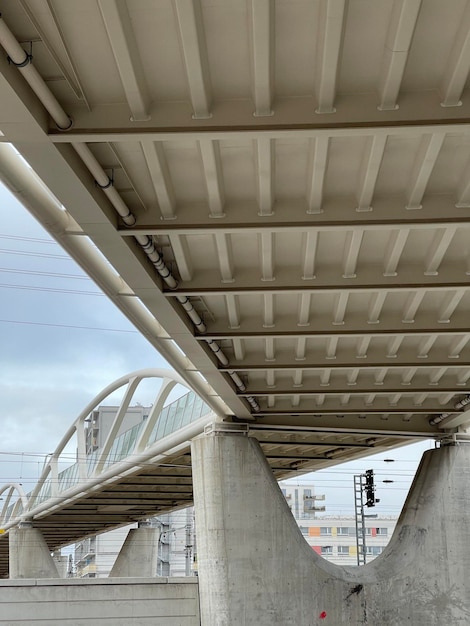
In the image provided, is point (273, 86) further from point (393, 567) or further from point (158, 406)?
point (158, 406)

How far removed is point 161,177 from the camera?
10.4 meters

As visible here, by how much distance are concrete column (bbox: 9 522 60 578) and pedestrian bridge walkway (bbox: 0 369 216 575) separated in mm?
976

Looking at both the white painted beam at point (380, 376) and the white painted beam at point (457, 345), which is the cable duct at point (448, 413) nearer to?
the white painted beam at point (380, 376)

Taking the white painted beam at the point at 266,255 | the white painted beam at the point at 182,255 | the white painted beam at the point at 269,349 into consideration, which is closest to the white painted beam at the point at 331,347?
the white painted beam at the point at 269,349

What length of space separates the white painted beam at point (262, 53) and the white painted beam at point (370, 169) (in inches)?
53.8

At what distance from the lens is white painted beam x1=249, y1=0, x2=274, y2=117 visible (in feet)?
23.6

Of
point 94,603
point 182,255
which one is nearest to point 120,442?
point 94,603

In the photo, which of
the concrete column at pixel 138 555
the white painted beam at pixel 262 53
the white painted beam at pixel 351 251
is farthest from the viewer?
the concrete column at pixel 138 555

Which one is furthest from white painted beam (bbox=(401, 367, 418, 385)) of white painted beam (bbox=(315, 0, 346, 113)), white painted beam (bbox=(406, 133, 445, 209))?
white painted beam (bbox=(315, 0, 346, 113))

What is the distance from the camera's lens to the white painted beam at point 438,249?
12172 mm

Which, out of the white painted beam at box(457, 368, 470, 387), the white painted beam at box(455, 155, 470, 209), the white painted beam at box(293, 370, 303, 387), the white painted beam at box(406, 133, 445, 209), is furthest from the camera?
the white painted beam at box(457, 368, 470, 387)

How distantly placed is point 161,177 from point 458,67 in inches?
153

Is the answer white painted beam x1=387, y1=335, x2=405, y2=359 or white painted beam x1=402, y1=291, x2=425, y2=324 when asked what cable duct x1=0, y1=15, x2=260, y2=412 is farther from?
white painted beam x1=387, y1=335, x2=405, y2=359

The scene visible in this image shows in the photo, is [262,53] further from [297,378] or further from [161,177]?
[297,378]
